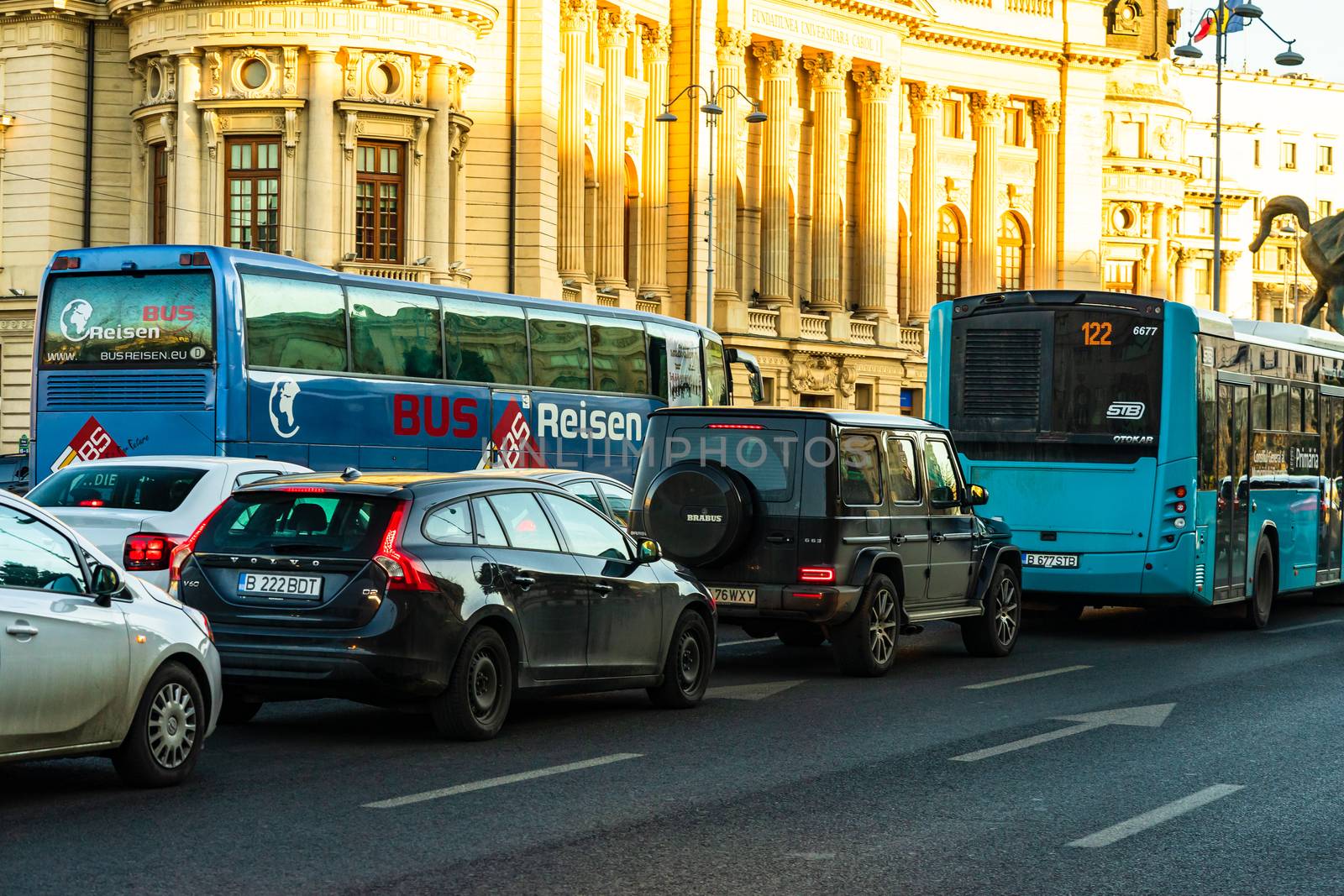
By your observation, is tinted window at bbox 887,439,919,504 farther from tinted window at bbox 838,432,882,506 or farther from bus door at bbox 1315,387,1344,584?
bus door at bbox 1315,387,1344,584

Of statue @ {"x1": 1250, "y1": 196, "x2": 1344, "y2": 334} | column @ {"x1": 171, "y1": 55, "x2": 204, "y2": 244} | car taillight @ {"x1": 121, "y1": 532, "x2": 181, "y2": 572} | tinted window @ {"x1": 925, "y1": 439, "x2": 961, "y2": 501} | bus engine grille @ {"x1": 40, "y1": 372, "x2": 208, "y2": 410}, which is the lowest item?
car taillight @ {"x1": 121, "y1": 532, "x2": 181, "y2": 572}

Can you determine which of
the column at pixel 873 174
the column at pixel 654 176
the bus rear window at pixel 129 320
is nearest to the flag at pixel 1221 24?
the column at pixel 873 174

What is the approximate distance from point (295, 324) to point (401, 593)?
12451mm

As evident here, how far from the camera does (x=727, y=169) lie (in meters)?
59.5

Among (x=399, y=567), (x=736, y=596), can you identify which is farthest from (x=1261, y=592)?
(x=399, y=567)

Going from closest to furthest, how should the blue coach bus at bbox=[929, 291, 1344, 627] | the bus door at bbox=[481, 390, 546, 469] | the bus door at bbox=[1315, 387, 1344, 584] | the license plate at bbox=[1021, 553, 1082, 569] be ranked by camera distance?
the blue coach bus at bbox=[929, 291, 1344, 627]
the license plate at bbox=[1021, 553, 1082, 569]
the bus door at bbox=[1315, 387, 1344, 584]
the bus door at bbox=[481, 390, 546, 469]

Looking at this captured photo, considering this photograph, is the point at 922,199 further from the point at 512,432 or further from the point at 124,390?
the point at 124,390

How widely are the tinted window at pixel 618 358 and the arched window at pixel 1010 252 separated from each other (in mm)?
45327

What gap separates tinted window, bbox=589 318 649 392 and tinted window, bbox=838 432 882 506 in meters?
13.3

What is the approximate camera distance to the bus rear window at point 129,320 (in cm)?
2189

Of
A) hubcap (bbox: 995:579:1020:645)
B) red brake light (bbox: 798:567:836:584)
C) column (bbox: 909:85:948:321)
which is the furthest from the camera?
column (bbox: 909:85:948:321)

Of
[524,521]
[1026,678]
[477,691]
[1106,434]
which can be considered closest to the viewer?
[477,691]

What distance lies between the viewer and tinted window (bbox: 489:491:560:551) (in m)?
11.8

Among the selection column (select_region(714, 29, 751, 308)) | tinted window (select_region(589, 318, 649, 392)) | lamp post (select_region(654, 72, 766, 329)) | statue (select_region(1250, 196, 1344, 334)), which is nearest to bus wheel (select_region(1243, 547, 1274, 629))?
tinted window (select_region(589, 318, 649, 392))
